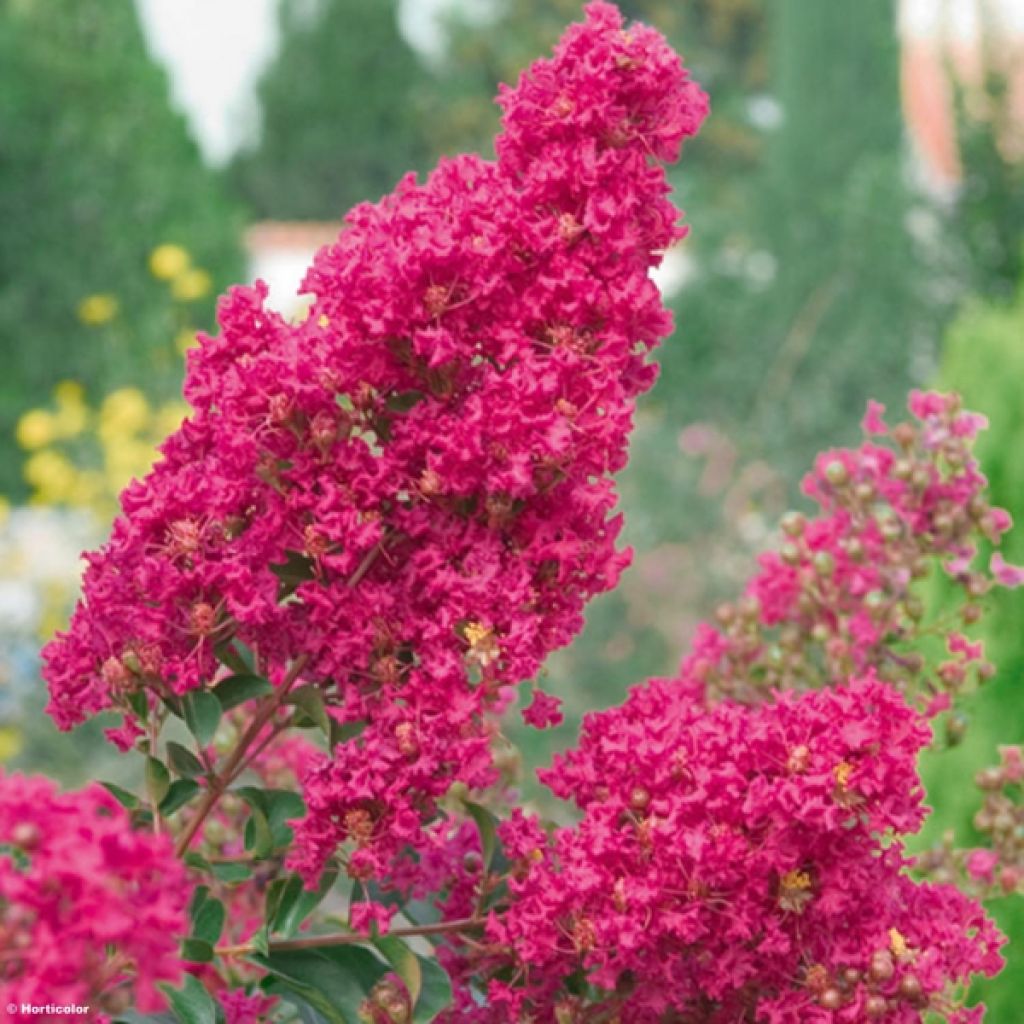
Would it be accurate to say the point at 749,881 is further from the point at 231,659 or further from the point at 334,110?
the point at 334,110

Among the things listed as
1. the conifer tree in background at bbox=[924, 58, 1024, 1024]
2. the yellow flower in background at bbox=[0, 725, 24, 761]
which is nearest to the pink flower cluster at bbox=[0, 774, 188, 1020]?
the conifer tree in background at bbox=[924, 58, 1024, 1024]

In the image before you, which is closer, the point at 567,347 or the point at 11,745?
the point at 567,347

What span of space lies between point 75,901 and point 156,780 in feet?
0.97

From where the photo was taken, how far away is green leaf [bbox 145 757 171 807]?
3.17 feet

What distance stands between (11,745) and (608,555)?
3969 mm

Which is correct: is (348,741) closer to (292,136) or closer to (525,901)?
(525,901)

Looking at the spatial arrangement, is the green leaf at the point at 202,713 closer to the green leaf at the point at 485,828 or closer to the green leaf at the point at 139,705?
the green leaf at the point at 139,705

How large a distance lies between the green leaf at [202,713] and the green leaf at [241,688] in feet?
0.05

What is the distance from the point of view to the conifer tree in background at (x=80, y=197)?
7.32 metres

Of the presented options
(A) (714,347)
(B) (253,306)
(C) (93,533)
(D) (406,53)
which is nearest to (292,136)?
(D) (406,53)

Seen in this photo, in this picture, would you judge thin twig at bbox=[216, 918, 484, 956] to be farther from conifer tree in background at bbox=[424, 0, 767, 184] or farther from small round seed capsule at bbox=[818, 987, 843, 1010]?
conifer tree in background at bbox=[424, 0, 767, 184]

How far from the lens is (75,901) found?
0.68 m

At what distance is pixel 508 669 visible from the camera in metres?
0.95

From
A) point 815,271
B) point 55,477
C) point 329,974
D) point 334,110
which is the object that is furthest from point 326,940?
point 334,110
